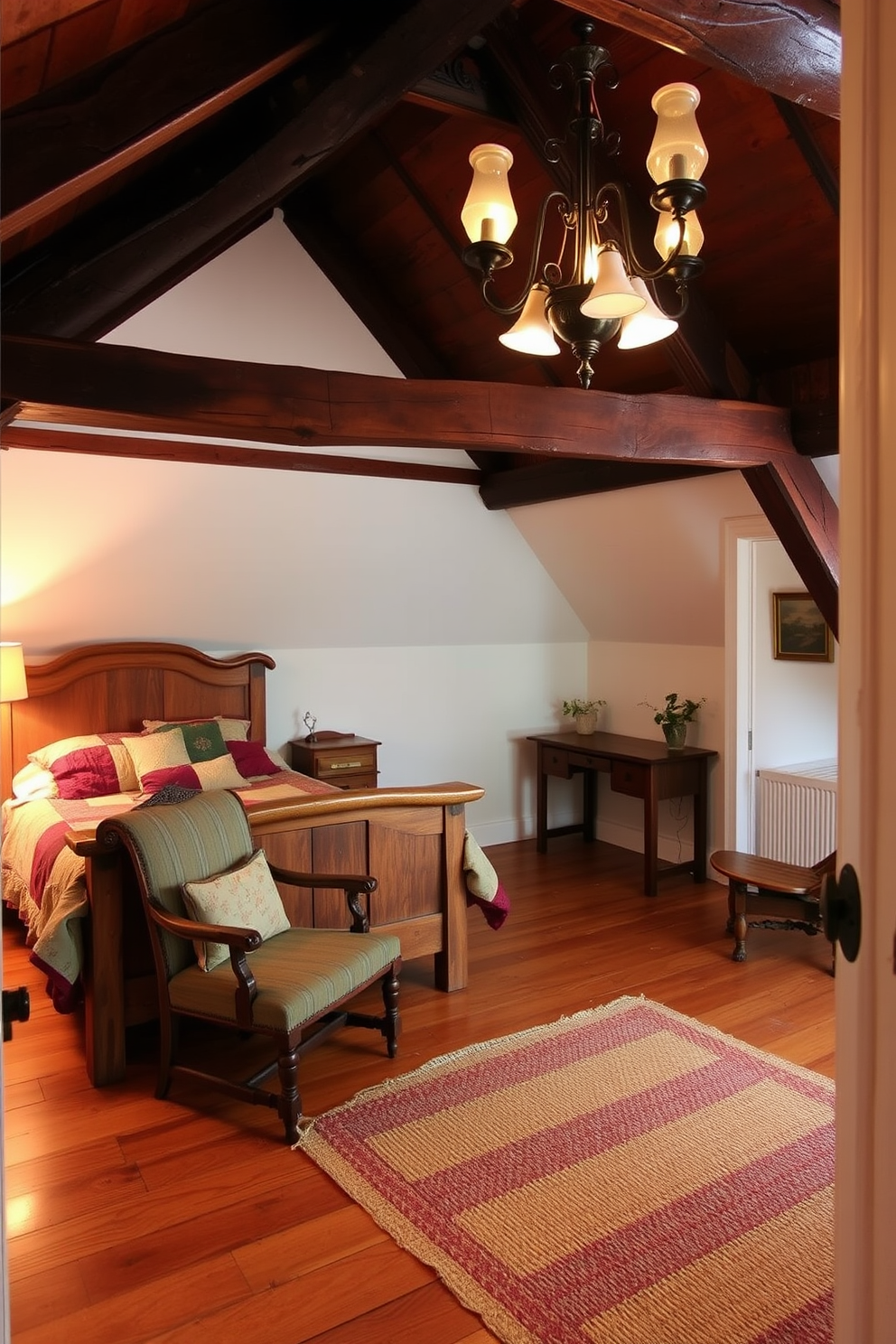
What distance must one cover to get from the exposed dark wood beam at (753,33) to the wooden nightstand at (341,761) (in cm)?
379

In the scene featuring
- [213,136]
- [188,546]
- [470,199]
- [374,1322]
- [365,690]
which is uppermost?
[213,136]

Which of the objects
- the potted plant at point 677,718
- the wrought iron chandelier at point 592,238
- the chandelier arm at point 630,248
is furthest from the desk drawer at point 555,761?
the chandelier arm at point 630,248

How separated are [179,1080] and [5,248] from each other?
259 centimetres

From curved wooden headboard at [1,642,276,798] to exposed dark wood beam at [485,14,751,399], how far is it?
9.04 feet

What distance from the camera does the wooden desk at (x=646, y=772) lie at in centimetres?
491

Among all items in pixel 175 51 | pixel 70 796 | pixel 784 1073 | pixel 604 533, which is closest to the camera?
pixel 175 51

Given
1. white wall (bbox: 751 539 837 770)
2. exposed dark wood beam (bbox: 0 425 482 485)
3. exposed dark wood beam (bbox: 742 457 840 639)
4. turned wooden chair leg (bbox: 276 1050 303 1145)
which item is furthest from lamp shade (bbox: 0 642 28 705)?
white wall (bbox: 751 539 837 770)

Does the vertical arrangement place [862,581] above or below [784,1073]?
above

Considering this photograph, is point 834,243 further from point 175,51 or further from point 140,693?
point 140,693

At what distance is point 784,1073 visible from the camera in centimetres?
294

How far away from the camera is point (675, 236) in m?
2.25

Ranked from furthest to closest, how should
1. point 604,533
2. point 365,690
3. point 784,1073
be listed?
point 365,690
point 604,533
point 784,1073

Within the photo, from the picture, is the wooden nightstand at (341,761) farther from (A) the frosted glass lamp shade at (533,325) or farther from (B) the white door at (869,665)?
(B) the white door at (869,665)

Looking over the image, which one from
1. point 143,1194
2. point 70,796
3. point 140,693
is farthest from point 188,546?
point 143,1194
